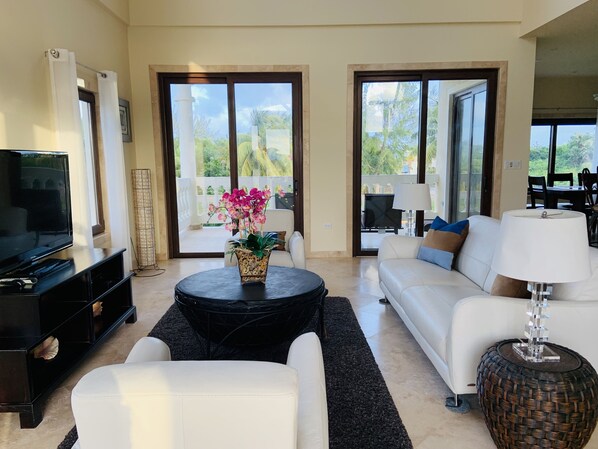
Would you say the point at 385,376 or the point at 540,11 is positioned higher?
the point at 540,11

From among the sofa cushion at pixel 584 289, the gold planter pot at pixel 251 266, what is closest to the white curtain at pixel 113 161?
the gold planter pot at pixel 251 266

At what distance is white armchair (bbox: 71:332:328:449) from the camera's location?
37.1 inches

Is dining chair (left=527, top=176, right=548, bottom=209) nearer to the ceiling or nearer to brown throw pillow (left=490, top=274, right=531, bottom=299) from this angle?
the ceiling

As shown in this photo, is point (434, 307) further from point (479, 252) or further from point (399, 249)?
point (399, 249)

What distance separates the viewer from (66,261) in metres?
3.02

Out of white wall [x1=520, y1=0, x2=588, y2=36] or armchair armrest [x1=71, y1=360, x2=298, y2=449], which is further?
white wall [x1=520, y1=0, x2=588, y2=36]

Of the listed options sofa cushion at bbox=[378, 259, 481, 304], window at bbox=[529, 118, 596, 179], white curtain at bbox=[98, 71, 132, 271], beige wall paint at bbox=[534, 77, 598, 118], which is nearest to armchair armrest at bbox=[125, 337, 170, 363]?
sofa cushion at bbox=[378, 259, 481, 304]

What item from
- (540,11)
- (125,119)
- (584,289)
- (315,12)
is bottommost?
(584,289)

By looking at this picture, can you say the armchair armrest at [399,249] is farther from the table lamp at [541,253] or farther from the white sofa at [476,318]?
the table lamp at [541,253]

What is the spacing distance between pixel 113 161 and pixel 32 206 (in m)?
2.00

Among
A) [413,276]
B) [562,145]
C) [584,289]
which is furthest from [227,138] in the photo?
[562,145]

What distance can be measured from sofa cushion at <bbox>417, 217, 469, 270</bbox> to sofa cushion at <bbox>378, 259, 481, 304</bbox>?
6cm

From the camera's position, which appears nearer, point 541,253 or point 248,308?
point 541,253

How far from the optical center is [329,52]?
5578 millimetres
